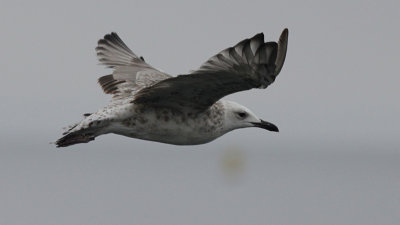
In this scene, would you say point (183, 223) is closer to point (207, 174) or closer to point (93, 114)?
point (93, 114)

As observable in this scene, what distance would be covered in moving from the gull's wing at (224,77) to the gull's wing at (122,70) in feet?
3.88

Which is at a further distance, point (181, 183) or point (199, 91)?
point (181, 183)

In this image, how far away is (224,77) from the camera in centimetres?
1177

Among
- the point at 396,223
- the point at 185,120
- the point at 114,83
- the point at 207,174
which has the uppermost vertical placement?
the point at 207,174

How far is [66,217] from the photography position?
3243 inches

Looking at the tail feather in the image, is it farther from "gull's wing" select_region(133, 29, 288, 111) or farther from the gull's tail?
"gull's wing" select_region(133, 29, 288, 111)

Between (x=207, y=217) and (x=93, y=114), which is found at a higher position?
(x=207, y=217)

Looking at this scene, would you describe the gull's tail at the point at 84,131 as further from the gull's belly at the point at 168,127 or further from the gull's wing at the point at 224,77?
the gull's wing at the point at 224,77

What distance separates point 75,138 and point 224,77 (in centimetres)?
228

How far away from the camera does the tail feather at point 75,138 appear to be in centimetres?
1278

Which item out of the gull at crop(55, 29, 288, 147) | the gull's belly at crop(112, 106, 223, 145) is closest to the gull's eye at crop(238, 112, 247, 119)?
the gull at crop(55, 29, 288, 147)

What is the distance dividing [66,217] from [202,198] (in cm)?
3778

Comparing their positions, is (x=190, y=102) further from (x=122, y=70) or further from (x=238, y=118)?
(x=122, y=70)

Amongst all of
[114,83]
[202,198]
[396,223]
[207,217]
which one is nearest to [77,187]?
[202,198]
